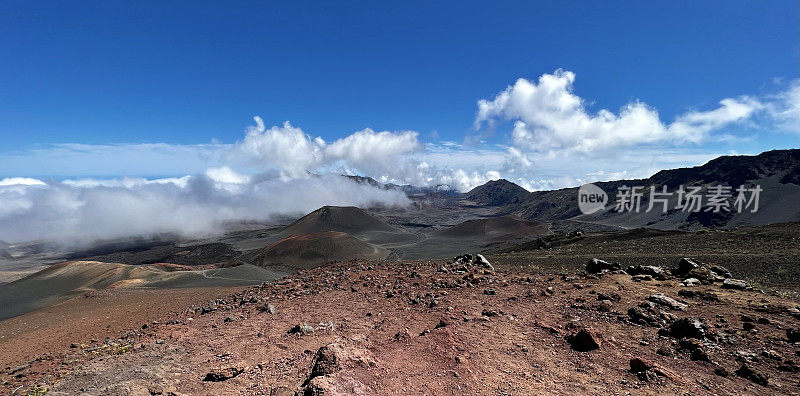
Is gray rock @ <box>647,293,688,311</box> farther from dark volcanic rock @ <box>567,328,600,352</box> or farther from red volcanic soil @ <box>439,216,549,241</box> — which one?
red volcanic soil @ <box>439,216,549,241</box>

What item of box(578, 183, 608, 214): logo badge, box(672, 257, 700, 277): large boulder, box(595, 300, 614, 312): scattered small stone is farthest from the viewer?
box(578, 183, 608, 214): logo badge

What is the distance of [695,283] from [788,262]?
11820 mm

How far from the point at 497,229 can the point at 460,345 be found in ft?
362

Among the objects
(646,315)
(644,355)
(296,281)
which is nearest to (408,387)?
(644,355)

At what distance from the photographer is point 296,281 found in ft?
48.1

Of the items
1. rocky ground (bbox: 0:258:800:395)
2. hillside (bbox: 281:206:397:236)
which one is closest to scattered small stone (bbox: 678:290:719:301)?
rocky ground (bbox: 0:258:800:395)

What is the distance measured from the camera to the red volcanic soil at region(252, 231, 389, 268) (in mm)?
66938

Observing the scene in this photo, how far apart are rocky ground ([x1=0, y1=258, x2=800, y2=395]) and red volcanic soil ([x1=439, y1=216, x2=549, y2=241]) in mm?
91755

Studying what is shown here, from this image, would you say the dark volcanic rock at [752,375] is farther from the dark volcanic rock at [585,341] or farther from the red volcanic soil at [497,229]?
the red volcanic soil at [497,229]

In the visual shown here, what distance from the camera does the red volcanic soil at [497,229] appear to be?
104 metres

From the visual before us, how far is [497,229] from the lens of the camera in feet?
368

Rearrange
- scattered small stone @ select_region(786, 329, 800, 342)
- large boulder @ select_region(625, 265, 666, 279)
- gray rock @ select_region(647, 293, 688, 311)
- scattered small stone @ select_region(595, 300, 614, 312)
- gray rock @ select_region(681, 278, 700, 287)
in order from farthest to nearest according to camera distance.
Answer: large boulder @ select_region(625, 265, 666, 279)
gray rock @ select_region(681, 278, 700, 287)
gray rock @ select_region(647, 293, 688, 311)
scattered small stone @ select_region(595, 300, 614, 312)
scattered small stone @ select_region(786, 329, 800, 342)

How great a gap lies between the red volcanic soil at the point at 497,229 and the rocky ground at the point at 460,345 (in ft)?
301

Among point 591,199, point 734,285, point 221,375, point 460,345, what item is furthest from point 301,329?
point 591,199
